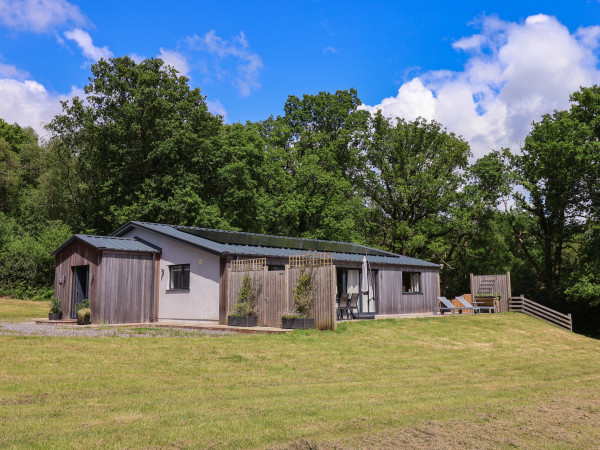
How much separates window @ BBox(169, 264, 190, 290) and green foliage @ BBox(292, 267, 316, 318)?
6.08 m

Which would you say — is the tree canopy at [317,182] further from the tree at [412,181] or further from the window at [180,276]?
the window at [180,276]

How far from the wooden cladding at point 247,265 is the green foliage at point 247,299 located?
0.36m

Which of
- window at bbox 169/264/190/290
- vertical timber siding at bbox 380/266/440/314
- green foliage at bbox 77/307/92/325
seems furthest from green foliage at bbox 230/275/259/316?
vertical timber siding at bbox 380/266/440/314

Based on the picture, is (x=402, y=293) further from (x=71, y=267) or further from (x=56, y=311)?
(x=56, y=311)

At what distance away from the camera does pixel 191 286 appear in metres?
19.1

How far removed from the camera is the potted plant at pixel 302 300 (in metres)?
14.7

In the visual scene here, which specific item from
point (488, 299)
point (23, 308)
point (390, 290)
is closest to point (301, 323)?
point (390, 290)

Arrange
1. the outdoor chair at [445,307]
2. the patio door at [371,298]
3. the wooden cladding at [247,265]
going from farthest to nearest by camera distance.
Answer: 1. the outdoor chair at [445,307]
2. the patio door at [371,298]
3. the wooden cladding at [247,265]

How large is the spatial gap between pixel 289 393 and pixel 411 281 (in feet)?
63.5

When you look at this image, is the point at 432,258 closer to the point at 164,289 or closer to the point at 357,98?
the point at 357,98

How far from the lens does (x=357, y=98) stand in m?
42.8

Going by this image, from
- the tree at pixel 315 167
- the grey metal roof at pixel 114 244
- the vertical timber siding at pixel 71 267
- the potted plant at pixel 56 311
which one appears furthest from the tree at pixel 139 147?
the potted plant at pixel 56 311

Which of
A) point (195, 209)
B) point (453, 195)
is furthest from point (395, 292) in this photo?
point (453, 195)

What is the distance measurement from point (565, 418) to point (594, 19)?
73.9 feet
